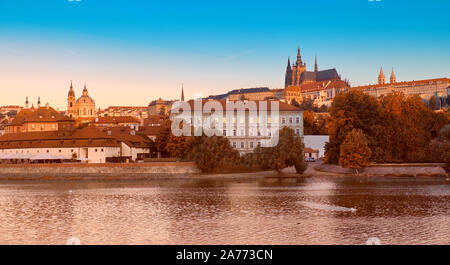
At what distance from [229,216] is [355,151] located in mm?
38381

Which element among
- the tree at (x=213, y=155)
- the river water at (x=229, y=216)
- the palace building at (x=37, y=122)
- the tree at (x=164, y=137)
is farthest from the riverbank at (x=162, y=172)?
the palace building at (x=37, y=122)

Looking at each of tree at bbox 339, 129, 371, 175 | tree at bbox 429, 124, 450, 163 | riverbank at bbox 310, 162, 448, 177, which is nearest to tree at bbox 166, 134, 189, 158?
riverbank at bbox 310, 162, 448, 177

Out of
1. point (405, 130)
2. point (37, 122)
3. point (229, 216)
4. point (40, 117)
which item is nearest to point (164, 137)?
point (405, 130)

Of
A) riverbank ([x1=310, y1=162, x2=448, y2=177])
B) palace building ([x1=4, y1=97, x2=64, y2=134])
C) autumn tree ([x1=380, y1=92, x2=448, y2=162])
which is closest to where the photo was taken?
riverbank ([x1=310, y1=162, x2=448, y2=177])

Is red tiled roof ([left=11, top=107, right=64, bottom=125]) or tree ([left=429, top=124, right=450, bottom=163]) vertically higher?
red tiled roof ([left=11, top=107, right=64, bottom=125])

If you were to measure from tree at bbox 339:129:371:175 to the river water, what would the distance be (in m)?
16.8

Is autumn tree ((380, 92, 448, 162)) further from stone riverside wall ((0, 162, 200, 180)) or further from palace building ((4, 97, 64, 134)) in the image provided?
palace building ((4, 97, 64, 134))

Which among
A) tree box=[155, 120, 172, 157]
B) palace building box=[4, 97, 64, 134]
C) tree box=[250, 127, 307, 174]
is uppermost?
palace building box=[4, 97, 64, 134]

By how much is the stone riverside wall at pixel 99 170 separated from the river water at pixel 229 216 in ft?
64.7

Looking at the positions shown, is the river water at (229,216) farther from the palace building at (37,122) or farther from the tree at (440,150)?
the palace building at (37,122)

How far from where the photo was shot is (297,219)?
28.9 m

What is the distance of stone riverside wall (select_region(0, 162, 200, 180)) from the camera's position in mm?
68188

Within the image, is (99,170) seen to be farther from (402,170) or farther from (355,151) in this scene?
(402,170)

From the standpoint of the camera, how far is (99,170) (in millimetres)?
69312
